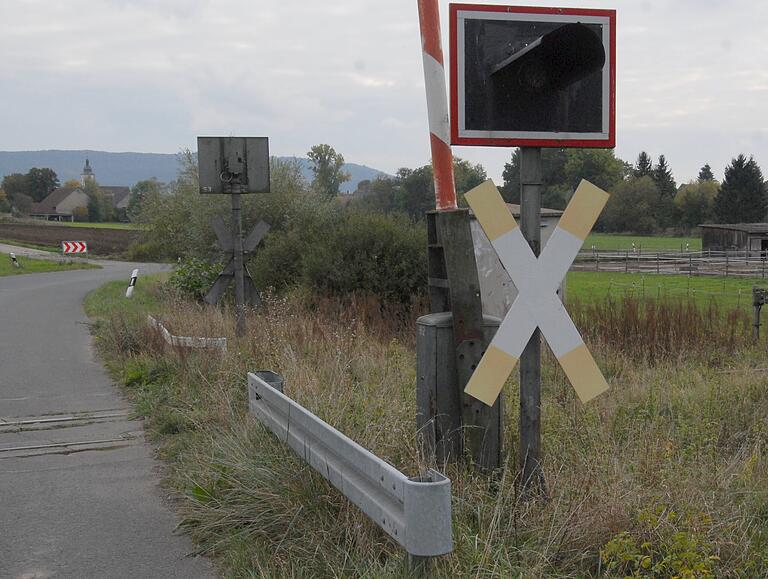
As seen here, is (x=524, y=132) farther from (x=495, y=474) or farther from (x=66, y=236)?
(x=66, y=236)

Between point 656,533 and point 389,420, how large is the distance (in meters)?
1.94

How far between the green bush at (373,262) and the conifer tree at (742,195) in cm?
7985

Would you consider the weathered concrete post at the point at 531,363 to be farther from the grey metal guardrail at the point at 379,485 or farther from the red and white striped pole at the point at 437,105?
the grey metal guardrail at the point at 379,485

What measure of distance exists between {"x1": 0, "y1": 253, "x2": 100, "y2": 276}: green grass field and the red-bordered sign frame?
3891 cm

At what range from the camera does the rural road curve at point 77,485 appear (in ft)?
16.8

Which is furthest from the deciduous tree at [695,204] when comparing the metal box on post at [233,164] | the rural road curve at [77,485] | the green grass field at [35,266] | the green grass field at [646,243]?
the rural road curve at [77,485]

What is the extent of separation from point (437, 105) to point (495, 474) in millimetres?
2204

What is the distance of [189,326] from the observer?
38.9ft

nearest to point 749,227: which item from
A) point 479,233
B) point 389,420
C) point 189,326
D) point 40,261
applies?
point 40,261

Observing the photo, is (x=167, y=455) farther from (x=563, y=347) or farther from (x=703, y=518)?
(x=703, y=518)

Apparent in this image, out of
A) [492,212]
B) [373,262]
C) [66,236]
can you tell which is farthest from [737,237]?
[492,212]

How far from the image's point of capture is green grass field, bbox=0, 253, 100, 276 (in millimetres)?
42156

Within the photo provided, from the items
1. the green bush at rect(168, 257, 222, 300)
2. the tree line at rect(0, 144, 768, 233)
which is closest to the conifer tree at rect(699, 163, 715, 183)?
the tree line at rect(0, 144, 768, 233)

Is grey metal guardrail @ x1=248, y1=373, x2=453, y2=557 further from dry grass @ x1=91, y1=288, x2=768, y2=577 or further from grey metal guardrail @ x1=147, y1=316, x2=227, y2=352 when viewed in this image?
grey metal guardrail @ x1=147, y1=316, x2=227, y2=352
